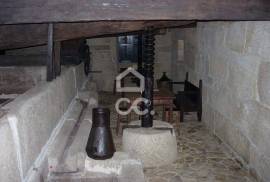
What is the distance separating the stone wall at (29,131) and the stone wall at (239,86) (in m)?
1.93

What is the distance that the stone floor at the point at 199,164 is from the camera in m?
3.11

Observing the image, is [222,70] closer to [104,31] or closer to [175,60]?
[104,31]

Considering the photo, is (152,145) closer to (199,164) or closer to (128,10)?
(199,164)

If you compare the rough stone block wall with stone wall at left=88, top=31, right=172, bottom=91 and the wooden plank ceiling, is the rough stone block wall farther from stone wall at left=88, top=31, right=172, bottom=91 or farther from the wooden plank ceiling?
stone wall at left=88, top=31, right=172, bottom=91

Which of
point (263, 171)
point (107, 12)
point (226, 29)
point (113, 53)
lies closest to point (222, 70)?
point (226, 29)

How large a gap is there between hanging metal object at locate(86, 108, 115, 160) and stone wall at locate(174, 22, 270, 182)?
1.51 metres

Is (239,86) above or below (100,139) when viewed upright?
above

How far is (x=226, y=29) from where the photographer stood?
13.2 ft

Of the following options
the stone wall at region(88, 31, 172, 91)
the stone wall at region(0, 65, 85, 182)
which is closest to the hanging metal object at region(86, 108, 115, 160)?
the stone wall at region(0, 65, 85, 182)

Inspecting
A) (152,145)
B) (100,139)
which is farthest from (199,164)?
(100,139)

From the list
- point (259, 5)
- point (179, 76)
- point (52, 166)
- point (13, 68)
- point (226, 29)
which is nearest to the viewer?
point (52, 166)

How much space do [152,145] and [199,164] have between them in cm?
62

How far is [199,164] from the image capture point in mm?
3443

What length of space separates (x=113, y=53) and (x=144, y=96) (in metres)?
4.57
